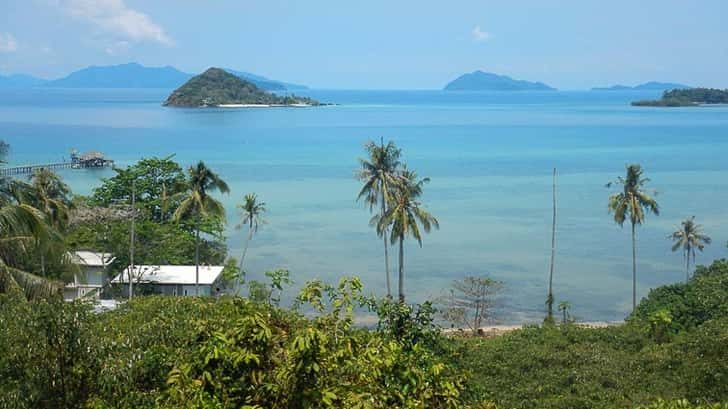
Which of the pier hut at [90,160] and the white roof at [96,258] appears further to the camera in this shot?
the pier hut at [90,160]

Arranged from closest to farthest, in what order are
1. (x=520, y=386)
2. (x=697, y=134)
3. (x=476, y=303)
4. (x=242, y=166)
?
(x=520, y=386) < (x=476, y=303) < (x=242, y=166) < (x=697, y=134)

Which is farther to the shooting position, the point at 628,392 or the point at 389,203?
the point at 389,203

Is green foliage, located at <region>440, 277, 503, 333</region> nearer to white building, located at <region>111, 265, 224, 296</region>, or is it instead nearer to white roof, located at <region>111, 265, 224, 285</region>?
white building, located at <region>111, 265, 224, 296</region>

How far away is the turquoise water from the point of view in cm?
3684

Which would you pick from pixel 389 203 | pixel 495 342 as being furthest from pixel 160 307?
pixel 389 203

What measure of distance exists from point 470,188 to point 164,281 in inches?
→ 1448

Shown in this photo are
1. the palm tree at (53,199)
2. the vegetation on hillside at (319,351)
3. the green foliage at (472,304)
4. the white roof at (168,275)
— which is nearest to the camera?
the vegetation on hillside at (319,351)

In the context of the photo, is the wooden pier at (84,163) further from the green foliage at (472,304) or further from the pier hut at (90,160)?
the green foliage at (472,304)

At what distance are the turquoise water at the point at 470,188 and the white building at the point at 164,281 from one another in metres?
7.31

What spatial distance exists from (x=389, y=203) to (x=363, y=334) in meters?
19.0

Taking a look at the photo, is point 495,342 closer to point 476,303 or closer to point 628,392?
point 628,392

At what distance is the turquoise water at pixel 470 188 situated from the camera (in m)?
36.8

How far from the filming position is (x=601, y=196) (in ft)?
184

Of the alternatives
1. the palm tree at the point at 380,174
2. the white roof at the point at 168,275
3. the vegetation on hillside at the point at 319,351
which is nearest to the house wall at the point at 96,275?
the white roof at the point at 168,275
